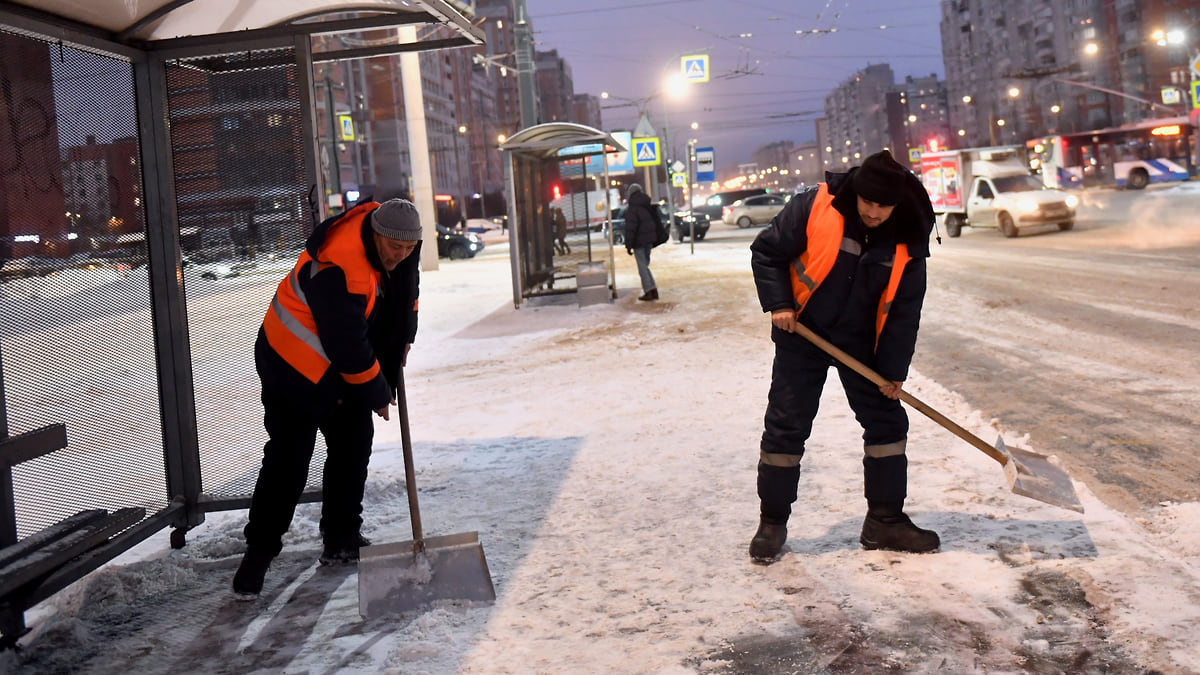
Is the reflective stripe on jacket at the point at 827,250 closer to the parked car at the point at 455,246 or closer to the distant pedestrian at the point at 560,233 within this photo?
the distant pedestrian at the point at 560,233

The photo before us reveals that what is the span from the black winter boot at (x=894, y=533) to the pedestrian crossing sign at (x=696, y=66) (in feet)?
96.8

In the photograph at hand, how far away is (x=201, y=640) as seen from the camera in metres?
3.81

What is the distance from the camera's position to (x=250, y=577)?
13.8 feet

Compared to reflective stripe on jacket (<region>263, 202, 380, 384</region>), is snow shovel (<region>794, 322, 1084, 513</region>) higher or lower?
lower

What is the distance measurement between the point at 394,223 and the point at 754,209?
132 feet

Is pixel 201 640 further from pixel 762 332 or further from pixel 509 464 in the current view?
pixel 762 332

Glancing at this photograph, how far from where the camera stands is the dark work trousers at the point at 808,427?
4121 mm

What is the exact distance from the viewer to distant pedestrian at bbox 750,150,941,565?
3.92 meters

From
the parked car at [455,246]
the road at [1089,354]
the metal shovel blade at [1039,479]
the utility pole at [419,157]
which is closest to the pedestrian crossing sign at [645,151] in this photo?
the parked car at [455,246]

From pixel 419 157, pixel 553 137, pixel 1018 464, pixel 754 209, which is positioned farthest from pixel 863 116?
pixel 1018 464

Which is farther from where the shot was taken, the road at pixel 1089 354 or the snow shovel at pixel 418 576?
the road at pixel 1089 354

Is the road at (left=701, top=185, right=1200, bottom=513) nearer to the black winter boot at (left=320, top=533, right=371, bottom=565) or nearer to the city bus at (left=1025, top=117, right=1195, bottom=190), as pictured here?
the black winter boot at (left=320, top=533, right=371, bottom=565)

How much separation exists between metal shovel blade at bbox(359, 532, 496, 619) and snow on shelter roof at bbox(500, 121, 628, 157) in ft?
36.4

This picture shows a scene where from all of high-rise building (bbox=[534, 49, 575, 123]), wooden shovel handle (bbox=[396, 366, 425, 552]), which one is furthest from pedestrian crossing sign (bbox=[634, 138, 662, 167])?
high-rise building (bbox=[534, 49, 575, 123])
